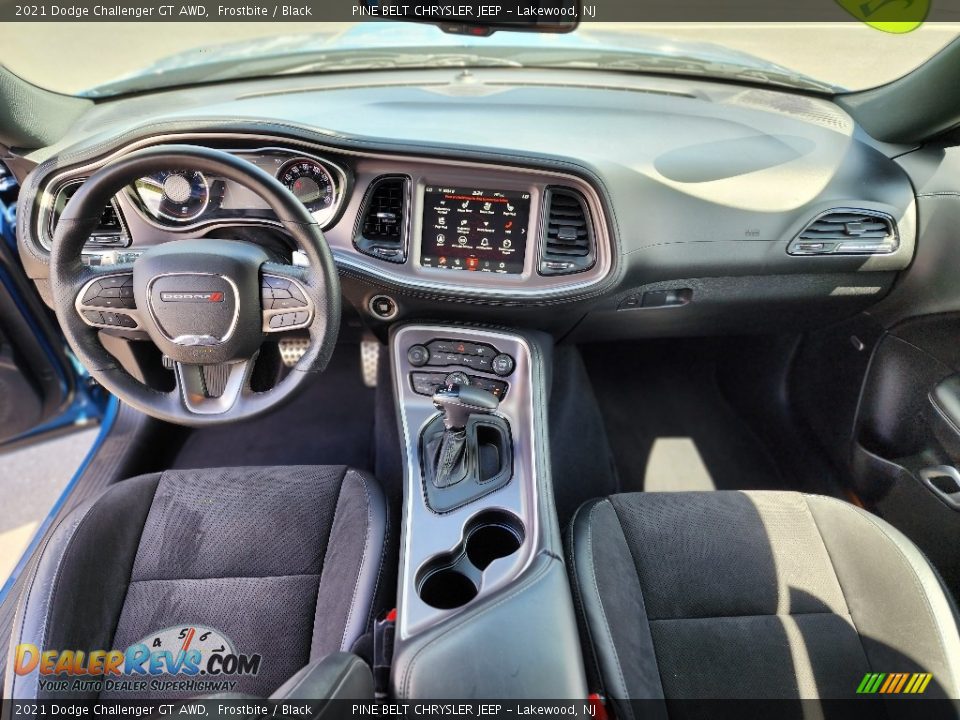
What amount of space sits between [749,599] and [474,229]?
1.12 m

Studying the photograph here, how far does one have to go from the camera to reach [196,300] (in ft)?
3.77

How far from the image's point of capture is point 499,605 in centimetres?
118

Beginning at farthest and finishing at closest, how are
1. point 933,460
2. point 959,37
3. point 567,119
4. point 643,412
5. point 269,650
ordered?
point 643,412 < point 933,460 < point 567,119 < point 959,37 < point 269,650

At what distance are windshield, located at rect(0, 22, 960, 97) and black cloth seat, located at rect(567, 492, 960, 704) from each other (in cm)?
128

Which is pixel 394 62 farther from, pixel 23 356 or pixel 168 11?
pixel 23 356

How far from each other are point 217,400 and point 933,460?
1943mm

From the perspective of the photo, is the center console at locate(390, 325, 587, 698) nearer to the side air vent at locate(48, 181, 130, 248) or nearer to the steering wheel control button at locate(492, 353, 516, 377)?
the steering wheel control button at locate(492, 353, 516, 377)

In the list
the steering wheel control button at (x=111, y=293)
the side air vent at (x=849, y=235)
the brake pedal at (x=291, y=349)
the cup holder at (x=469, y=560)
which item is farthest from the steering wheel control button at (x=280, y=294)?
the side air vent at (x=849, y=235)

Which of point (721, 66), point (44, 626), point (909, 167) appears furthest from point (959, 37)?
point (44, 626)

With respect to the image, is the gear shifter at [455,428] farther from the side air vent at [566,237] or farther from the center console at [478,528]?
the side air vent at [566,237]

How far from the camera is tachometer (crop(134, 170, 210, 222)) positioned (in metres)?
1.43

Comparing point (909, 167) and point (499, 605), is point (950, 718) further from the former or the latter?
point (909, 167)

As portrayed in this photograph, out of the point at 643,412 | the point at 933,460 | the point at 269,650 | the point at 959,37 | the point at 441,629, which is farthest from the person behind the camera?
the point at 643,412

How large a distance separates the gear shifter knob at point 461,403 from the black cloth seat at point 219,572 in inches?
11.9
